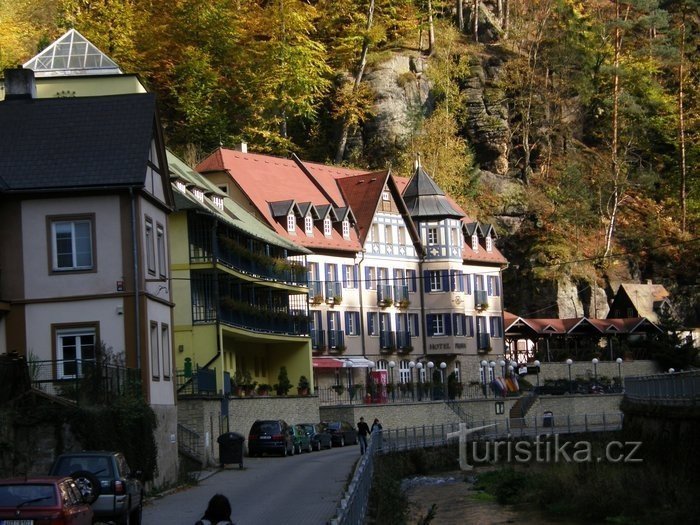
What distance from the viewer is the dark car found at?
51.7m

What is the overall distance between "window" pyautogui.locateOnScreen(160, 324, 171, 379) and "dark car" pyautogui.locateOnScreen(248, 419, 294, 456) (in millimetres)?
11557

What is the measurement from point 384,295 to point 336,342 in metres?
5.90

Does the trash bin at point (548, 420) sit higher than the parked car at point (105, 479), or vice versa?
the parked car at point (105, 479)

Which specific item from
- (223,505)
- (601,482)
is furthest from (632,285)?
(223,505)

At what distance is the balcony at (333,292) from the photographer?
74387 millimetres

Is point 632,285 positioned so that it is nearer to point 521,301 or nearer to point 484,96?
point 521,301

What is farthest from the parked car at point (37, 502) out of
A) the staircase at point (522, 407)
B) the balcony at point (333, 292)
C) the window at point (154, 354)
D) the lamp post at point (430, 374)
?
the staircase at point (522, 407)

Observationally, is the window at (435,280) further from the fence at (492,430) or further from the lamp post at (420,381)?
the fence at (492,430)

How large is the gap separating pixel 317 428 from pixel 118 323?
2306 centimetres

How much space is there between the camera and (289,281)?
64.3 m

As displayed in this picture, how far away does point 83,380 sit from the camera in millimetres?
34062

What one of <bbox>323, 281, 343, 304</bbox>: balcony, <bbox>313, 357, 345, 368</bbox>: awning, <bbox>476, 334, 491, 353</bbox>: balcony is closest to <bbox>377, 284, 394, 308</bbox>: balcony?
<bbox>323, 281, 343, 304</bbox>: balcony

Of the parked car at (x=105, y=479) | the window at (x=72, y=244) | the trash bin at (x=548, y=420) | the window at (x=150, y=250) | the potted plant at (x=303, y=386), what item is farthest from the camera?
the trash bin at (x=548, y=420)

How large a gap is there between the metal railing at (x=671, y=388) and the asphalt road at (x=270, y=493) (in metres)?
10.2
